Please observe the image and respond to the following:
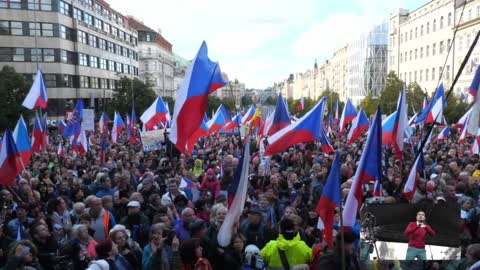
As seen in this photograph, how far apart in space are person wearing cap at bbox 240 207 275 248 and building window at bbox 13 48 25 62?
151ft

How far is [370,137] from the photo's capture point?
6270mm

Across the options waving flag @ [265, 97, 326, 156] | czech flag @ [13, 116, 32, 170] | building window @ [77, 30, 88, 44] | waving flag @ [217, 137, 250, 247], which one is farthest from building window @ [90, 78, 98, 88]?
waving flag @ [217, 137, 250, 247]

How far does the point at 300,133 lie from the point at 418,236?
13.6 feet

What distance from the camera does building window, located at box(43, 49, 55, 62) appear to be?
47.3m

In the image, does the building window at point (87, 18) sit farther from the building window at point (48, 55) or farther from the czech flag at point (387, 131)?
the czech flag at point (387, 131)

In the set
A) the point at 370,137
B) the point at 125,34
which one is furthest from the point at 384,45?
the point at 370,137

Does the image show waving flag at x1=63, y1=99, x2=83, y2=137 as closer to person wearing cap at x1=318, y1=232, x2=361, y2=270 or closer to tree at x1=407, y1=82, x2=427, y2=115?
person wearing cap at x1=318, y1=232, x2=361, y2=270

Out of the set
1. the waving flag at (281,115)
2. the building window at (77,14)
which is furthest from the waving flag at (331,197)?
the building window at (77,14)

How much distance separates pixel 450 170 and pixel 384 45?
6891 centimetres

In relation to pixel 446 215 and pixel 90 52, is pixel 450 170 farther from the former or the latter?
pixel 90 52

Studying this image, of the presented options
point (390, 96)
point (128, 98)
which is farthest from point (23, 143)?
point (128, 98)

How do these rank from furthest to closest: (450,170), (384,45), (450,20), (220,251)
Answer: (384,45)
(450,20)
(450,170)
(220,251)

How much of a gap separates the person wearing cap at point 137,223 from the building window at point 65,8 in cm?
4564

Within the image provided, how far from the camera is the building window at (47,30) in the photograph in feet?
153
